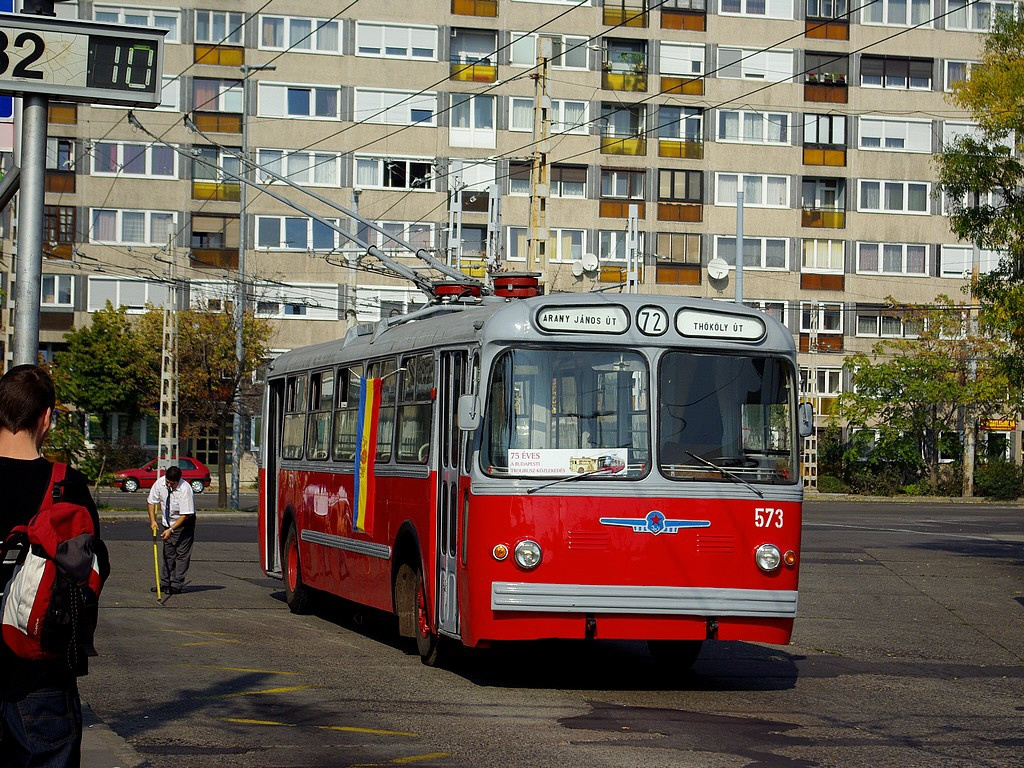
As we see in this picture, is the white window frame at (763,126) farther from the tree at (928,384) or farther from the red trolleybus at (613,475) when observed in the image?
the red trolleybus at (613,475)

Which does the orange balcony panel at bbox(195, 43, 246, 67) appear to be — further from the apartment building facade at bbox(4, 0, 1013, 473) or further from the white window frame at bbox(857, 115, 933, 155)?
the white window frame at bbox(857, 115, 933, 155)

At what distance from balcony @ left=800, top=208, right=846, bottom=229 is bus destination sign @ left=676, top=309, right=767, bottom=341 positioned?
183 feet

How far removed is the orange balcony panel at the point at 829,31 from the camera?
6688 centimetres

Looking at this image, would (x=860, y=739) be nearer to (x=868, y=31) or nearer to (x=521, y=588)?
(x=521, y=588)

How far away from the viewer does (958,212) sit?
27.5 m

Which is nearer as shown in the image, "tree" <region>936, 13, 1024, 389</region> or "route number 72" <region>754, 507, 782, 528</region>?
"route number 72" <region>754, 507, 782, 528</region>

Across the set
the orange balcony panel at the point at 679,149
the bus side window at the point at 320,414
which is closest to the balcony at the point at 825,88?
the orange balcony panel at the point at 679,149

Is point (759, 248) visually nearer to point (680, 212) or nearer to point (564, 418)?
point (680, 212)

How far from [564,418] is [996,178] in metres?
17.3

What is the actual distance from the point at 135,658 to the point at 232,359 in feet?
143

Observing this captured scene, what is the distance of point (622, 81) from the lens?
64812 millimetres

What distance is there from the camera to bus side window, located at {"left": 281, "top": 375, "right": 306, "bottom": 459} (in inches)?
727

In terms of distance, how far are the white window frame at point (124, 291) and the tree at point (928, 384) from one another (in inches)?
1050

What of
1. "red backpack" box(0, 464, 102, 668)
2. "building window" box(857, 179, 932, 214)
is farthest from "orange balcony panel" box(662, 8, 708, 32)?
"red backpack" box(0, 464, 102, 668)
